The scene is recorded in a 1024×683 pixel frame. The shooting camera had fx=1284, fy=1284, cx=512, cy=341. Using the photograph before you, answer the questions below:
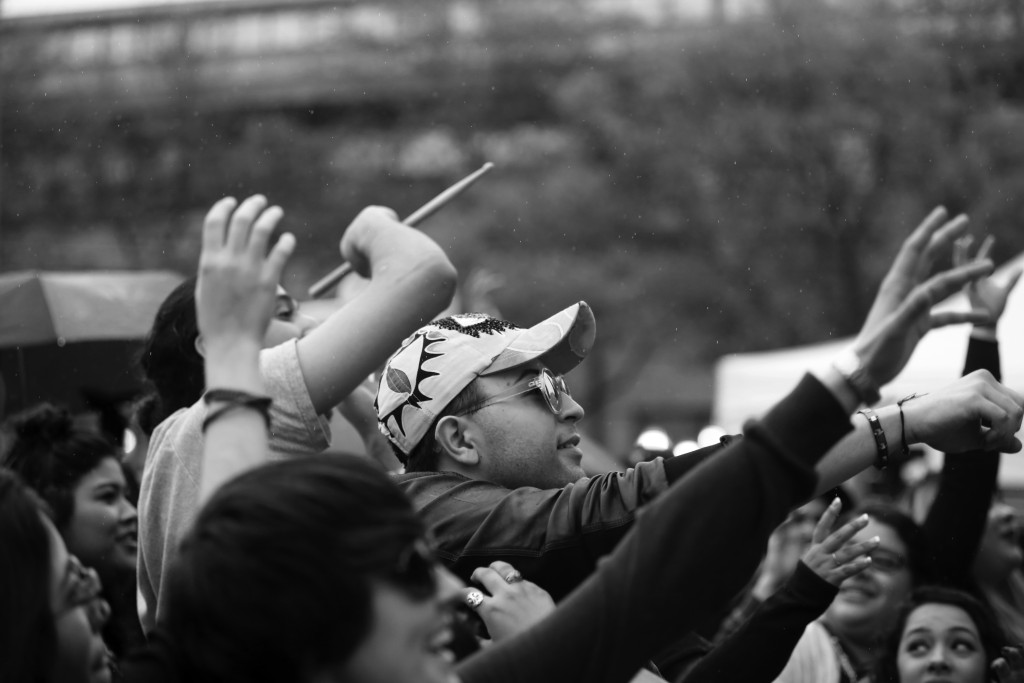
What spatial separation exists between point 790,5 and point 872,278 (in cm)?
366

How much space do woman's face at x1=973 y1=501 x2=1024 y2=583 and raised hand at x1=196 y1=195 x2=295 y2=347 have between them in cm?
374

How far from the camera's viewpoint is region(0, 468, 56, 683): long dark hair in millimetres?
1647

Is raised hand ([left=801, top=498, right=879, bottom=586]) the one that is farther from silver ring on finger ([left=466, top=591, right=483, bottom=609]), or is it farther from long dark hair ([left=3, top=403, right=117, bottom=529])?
long dark hair ([left=3, top=403, right=117, bottom=529])

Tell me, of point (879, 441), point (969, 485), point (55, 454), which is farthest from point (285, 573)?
point (969, 485)

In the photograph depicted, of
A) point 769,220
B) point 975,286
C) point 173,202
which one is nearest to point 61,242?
point 173,202

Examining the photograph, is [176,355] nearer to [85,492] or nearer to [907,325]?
[85,492]

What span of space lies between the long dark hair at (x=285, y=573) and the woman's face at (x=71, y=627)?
0.85ft

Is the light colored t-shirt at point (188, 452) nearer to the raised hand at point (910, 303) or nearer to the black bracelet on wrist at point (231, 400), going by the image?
the black bracelet on wrist at point (231, 400)

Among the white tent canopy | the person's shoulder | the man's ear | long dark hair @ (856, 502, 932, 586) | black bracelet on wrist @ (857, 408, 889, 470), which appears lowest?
the white tent canopy

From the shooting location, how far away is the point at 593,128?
63.0 feet

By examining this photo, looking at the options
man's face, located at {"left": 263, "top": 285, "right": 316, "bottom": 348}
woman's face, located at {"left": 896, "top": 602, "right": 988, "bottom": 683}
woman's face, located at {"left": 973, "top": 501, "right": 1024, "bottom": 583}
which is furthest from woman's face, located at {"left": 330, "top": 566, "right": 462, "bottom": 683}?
woman's face, located at {"left": 973, "top": 501, "right": 1024, "bottom": 583}

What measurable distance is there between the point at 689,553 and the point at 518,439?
99 cm

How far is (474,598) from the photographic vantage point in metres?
2.20

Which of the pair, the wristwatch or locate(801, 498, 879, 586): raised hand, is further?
locate(801, 498, 879, 586): raised hand
